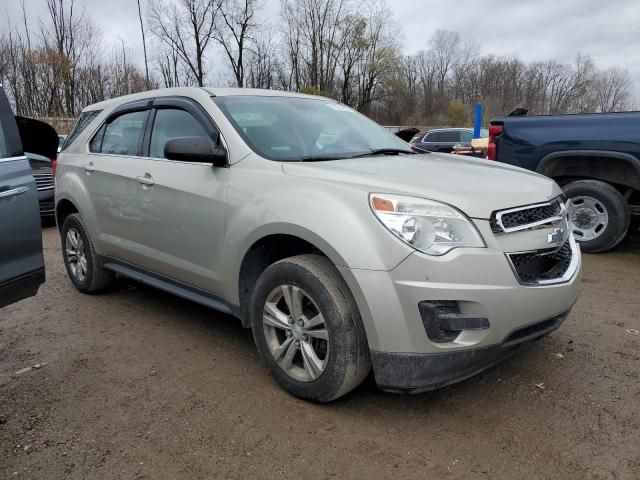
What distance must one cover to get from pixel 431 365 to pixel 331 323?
51 centimetres

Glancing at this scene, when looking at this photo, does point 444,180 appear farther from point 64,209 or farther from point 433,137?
point 433,137

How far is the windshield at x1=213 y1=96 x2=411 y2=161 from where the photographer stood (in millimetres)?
3250

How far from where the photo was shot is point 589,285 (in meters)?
4.81

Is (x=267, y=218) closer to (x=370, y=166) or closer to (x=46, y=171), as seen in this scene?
(x=370, y=166)

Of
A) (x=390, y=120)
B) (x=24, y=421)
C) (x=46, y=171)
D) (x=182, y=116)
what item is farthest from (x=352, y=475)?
(x=390, y=120)

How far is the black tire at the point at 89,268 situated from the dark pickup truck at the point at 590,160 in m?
4.68

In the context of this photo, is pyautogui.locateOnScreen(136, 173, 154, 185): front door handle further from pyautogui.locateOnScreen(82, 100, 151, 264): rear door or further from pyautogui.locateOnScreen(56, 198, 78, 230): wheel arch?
pyautogui.locateOnScreen(56, 198, 78, 230): wheel arch

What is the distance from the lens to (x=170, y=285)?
3719 mm

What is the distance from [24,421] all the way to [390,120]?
51.1 metres

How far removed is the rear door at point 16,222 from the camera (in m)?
2.67

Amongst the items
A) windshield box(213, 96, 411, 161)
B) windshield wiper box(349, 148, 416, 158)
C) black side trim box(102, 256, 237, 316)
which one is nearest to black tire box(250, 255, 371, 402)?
black side trim box(102, 256, 237, 316)

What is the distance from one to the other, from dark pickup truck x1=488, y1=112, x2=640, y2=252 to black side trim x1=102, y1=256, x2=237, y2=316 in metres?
4.05

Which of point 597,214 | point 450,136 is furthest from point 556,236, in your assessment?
point 450,136

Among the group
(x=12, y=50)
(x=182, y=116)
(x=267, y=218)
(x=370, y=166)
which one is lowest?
(x=267, y=218)
